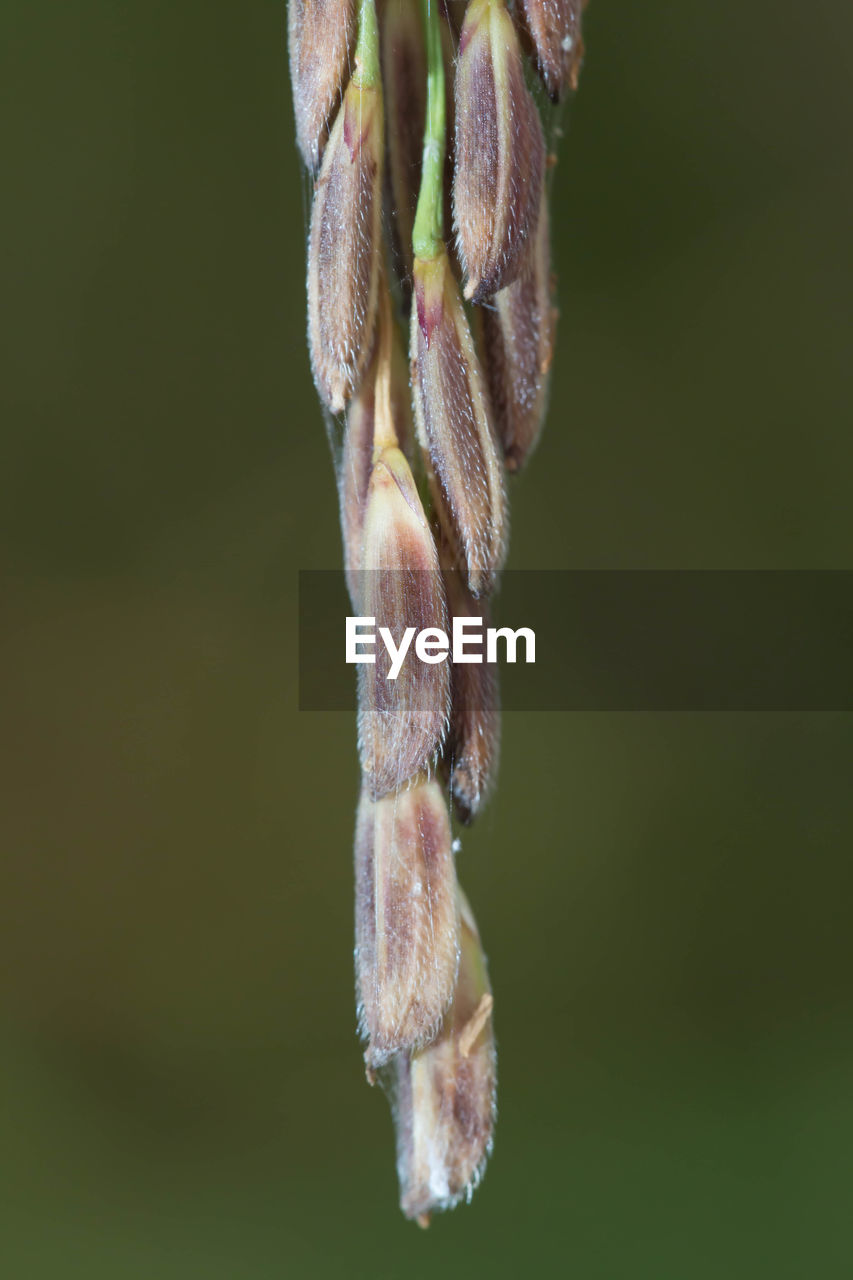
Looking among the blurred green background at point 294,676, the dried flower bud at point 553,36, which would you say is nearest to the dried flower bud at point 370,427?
the dried flower bud at point 553,36

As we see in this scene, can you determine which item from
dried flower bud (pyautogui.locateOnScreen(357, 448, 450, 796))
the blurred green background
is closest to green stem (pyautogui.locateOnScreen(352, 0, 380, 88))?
dried flower bud (pyautogui.locateOnScreen(357, 448, 450, 796))

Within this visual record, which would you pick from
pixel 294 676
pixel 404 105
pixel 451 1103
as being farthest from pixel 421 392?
pixel 294 676

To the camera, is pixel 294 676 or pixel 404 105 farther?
pixel 294 676

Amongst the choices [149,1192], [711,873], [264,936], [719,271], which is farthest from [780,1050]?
[719,271]

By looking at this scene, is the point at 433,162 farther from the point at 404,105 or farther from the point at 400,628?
the point at 400,628

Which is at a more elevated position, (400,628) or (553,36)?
(553,36)

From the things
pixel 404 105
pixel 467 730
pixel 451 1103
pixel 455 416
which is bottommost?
pixel 451 1103

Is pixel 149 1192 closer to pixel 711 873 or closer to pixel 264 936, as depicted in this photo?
pixel 264 936
